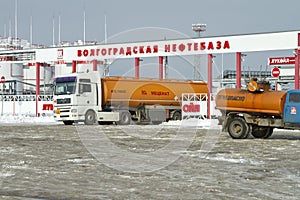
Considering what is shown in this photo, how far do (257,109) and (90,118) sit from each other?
13.7m

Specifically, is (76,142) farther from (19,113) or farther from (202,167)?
(19,113)

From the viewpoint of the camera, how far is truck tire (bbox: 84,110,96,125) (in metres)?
31.9

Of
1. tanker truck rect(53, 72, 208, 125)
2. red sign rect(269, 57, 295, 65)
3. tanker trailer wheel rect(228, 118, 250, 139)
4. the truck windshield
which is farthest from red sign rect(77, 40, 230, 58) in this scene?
red sign rect(269, 57, 295, 65)

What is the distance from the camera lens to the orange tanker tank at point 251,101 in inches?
814

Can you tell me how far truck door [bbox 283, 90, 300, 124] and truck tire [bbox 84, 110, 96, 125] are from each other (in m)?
14.8

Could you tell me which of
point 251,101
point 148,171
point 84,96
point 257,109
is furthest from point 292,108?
point 84,96

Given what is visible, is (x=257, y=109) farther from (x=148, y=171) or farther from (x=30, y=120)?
(x=30, y=120)

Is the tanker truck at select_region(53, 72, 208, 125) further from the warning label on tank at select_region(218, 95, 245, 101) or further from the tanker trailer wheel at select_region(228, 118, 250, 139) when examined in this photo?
the tanker trailer wheel at select_region(228, 118, 250, 139)

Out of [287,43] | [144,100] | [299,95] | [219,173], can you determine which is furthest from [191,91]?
[219,173]

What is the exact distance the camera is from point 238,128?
851 inches

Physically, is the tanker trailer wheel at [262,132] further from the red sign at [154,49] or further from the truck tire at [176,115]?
the red sign at [154,49]

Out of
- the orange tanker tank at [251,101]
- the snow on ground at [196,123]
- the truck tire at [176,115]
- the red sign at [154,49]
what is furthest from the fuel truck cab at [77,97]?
the orange tanker tank at [251,101]

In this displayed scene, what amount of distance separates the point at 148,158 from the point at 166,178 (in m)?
3.59

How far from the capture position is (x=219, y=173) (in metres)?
11.6
